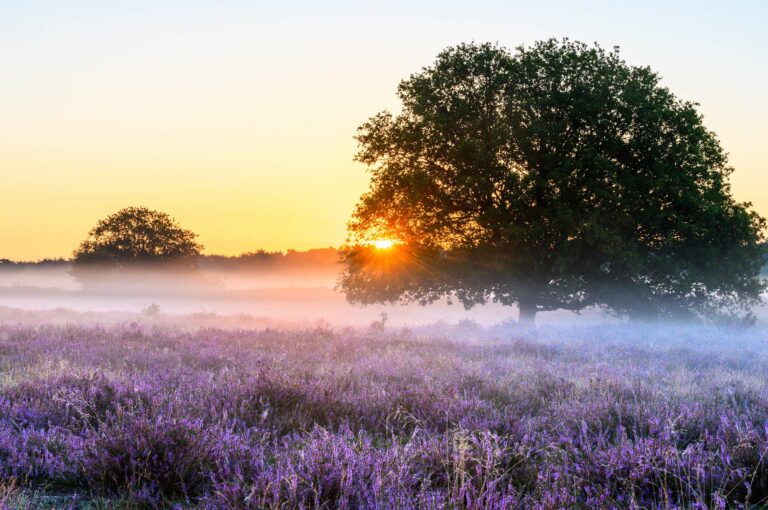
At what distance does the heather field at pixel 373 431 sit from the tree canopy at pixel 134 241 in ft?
110

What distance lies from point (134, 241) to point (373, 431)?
137 feet

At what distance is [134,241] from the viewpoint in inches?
1683

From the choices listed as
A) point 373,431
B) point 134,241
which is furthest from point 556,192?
point 134,241

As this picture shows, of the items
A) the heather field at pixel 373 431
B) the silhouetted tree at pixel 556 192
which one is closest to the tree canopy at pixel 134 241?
the silhouetted tree at pixel 556 192

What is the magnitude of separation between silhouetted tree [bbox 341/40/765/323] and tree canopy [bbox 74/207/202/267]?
2693cm

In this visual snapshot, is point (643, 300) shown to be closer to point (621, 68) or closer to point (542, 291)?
point (542, 291)

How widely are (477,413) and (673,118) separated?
17.3 metres

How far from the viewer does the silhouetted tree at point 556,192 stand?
60.6 feet

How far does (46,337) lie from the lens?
463 inches

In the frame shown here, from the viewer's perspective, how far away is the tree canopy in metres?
42.8

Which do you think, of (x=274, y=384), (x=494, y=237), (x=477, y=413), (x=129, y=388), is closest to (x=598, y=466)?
(x=477, y=413)

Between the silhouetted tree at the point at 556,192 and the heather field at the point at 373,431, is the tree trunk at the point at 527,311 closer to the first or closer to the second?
the silhouetted tree at the point at 556,192

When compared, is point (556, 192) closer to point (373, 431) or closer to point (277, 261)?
point (373, 431)

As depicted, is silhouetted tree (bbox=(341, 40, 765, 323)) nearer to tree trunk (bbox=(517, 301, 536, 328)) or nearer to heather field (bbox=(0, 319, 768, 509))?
tree trunk (bbox=(517, 301, 536, 328))
